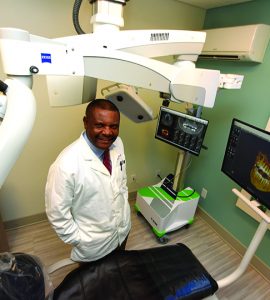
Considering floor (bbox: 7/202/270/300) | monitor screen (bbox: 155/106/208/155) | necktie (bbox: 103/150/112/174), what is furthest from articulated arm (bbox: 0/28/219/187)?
floor (bbox: 7/202/270/300)

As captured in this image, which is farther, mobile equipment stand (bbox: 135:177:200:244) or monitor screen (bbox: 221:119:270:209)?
mobile equipment stand (bbox: 135:177:200:244)

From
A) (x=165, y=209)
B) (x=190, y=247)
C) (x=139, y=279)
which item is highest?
(x=139, y=279)

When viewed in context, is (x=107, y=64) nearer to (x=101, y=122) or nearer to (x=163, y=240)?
(x=101, y=122)

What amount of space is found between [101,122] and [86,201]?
47 centimetres

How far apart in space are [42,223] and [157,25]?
7.57 ft

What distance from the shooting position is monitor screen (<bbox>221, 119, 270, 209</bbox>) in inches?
44.8

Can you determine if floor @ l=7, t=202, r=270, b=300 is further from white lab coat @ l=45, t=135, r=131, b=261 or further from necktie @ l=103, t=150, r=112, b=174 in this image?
necktie @ l=103, t=150, r=112, b=174

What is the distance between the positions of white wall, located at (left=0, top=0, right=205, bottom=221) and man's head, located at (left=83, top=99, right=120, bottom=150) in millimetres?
858

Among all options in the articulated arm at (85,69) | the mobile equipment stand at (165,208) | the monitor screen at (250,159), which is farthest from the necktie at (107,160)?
the mobile equipment stand at (165,208)

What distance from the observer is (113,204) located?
1.31m

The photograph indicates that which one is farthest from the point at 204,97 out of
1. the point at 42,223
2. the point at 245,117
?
the point at 42,223

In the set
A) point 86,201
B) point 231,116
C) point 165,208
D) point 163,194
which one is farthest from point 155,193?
point 86,201

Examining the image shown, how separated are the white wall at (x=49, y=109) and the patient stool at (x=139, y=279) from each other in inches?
44.2

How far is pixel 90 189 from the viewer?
118 centimetres
